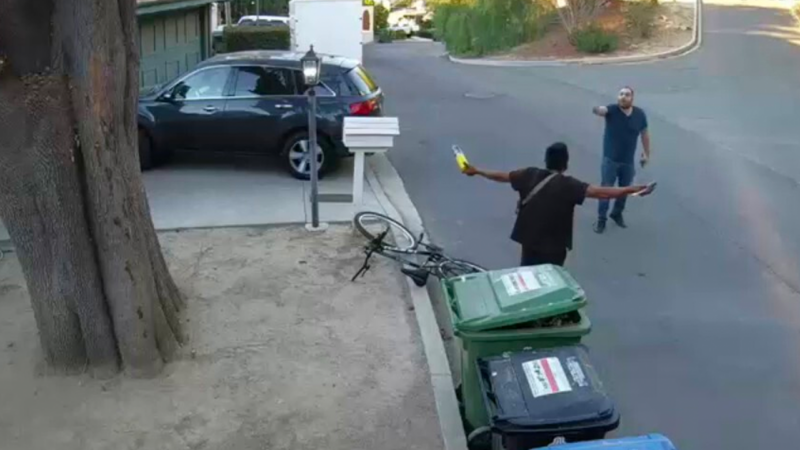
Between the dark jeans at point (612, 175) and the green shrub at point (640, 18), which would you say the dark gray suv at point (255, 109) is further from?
the green shrub at point (640, 18)

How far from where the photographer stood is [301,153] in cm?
1285

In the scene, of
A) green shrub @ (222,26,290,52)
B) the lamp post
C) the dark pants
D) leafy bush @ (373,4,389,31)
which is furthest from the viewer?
leafy bush @ (373,4,389,31)

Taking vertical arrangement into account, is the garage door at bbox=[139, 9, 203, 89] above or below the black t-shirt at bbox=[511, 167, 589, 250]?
below

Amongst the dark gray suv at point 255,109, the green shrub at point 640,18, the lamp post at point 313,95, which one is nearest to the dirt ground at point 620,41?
the green shrub at point 640,18

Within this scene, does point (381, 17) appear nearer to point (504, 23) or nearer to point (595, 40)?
point (504, 23)

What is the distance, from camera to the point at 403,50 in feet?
135

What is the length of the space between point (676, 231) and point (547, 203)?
4.30m

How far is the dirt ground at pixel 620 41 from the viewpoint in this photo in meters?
32.3

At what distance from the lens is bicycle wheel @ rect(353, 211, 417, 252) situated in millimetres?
9203

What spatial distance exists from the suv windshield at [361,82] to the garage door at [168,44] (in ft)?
19.2

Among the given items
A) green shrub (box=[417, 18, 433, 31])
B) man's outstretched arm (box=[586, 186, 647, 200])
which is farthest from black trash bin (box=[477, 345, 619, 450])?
green shrub (box=[417, 18, 433, 31])

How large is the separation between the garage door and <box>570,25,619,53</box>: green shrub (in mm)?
14056

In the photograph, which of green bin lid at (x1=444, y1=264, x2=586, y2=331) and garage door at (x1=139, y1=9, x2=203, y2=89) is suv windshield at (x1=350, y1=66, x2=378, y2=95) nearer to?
garage door at (x1=139, y1=9, x2=203, y2=89)

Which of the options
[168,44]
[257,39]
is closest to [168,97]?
[168,44]
